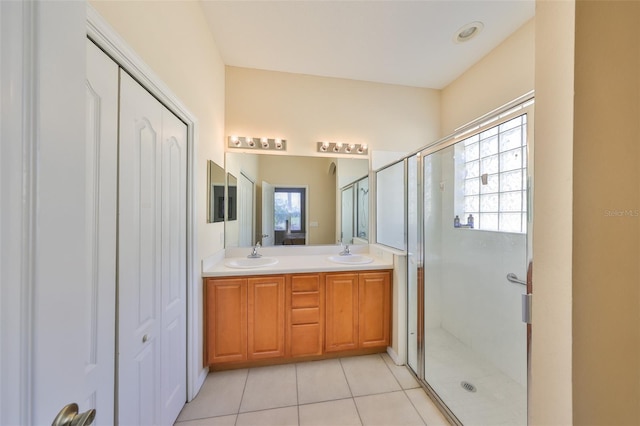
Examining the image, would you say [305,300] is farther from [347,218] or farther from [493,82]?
[493,82]

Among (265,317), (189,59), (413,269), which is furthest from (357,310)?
(189,59)

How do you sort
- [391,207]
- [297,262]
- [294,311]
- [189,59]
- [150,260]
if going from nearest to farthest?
[150,260] < [189,59] < [294,311] < [297,262] < [391,207]

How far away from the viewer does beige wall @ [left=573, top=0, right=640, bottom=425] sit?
1.82 ft

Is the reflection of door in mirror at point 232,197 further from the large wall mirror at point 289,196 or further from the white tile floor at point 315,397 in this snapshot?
the white tile floor at point 315,397

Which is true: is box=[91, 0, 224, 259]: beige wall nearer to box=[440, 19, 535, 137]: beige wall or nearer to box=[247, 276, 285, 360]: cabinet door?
box=[247, 276, 285, 360]: cabinet door

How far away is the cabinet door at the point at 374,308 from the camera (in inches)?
81.7

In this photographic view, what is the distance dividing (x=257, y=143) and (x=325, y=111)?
32.6 inches

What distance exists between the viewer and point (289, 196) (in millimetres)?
2549

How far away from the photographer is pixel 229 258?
7.64ft

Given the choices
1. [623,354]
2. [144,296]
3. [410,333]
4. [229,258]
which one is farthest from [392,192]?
[144,296]

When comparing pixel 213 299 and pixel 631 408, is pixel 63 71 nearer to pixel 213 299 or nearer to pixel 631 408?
pixel 631 408

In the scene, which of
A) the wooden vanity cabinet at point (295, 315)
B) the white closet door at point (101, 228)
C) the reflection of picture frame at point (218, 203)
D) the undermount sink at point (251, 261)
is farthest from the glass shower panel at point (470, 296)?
the white closet door at point (101, 228)

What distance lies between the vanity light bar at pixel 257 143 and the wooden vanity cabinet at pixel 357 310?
1434 mm

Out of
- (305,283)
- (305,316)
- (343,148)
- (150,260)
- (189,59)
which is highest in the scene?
(189,59)
